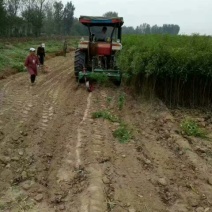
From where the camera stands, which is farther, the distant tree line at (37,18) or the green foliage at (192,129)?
the distant tree line at (37,18)

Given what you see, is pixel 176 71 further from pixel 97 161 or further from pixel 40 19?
pixel 40 19

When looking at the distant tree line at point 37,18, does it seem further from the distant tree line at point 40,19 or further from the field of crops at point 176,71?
the field of crops at point 176,71

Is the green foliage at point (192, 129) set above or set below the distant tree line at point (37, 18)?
below

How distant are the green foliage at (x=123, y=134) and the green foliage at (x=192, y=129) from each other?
1156 millimetres

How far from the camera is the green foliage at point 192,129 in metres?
6.73

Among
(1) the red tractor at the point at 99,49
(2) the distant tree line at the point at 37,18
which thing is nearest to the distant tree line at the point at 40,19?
(2) the distant tree line at the point at 37,18

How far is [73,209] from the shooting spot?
4.04m

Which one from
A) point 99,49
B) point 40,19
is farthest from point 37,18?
point 99,49

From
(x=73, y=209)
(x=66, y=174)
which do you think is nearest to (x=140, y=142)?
(x=66, y=174)

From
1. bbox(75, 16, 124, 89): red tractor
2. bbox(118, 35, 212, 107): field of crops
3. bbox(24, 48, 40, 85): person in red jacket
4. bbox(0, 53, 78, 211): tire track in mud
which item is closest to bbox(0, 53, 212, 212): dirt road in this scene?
bbox(0, 53, 78, 211): tire track in mud

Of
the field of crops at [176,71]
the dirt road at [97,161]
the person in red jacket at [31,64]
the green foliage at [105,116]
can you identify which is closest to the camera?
the dirt road at [97,161]

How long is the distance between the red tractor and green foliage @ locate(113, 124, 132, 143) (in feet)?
13.5

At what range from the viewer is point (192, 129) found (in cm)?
686

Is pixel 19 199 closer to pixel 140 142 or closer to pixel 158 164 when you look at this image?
pixel 158 164
